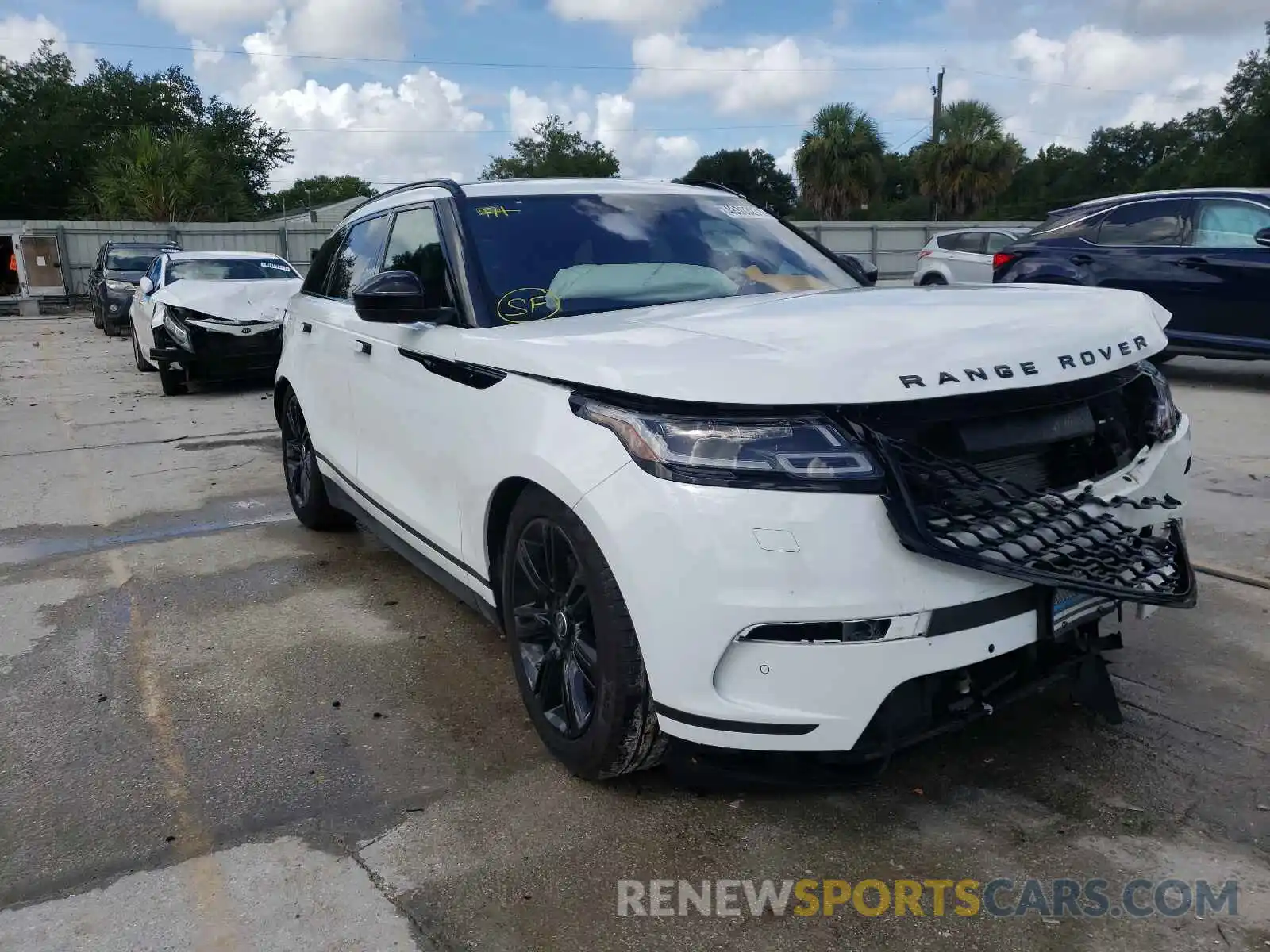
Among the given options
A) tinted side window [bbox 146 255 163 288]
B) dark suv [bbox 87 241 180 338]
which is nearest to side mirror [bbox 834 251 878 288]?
tinted side window [bbox 146 255 163 288]

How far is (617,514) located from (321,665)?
1996 millimetres

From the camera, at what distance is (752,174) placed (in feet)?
263

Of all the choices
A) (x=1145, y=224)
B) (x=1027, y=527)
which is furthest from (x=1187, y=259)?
(x=1027, y=527)

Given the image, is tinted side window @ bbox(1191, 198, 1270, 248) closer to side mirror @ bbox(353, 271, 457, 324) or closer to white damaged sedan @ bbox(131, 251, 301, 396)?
side mirror @ bbox(353, 271, 457, 324)

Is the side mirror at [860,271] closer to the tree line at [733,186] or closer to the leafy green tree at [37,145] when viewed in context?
the tree line at [733,186]

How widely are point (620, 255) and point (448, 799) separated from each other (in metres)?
1.92

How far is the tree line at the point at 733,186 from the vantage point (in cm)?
3105

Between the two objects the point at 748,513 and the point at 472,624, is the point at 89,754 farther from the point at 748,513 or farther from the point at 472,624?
the point at 748,513

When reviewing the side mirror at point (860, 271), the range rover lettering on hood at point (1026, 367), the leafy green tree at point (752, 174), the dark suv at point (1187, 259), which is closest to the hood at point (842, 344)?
the range rover lettering on hood at point (1026, 367)

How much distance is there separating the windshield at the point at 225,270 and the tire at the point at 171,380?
145cm

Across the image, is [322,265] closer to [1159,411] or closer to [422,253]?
[422,253]

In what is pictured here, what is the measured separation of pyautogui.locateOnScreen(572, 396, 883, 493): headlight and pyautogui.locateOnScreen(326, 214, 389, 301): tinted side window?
242 cm

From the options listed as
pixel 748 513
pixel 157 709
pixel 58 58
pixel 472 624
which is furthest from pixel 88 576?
pixel 58 58

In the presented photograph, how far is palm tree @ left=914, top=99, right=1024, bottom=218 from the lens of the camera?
41.1 metres
